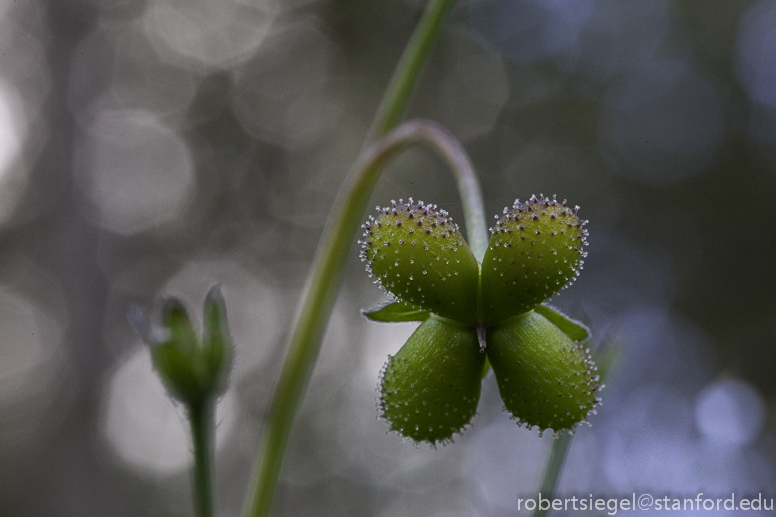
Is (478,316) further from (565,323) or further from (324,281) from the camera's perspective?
(324,281)

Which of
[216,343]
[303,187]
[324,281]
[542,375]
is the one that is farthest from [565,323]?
[303,187]

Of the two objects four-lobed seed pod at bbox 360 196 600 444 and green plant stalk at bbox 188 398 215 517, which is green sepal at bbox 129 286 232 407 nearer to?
green plant stalk at bbox 188 398 215 517

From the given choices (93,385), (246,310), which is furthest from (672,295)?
(93,385)

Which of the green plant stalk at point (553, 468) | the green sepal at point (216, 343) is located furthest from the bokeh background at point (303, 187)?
the green sepal at point (216, 343)

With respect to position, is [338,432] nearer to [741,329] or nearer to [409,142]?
[741,329]

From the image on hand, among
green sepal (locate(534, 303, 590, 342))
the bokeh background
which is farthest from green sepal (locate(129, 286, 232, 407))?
the bokeh background
